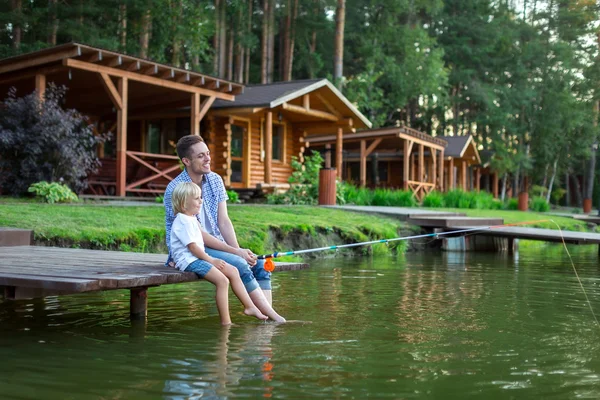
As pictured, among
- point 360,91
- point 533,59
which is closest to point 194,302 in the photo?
point 360,91

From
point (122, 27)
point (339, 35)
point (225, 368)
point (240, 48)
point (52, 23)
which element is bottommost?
point (225, 368)

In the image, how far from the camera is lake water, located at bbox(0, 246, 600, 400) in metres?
3.68

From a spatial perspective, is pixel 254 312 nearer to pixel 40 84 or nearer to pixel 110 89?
pixel 110 89

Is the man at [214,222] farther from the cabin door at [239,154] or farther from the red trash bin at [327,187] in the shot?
the cabin door at [239,154]

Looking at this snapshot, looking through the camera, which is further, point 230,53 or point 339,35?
point 230,53

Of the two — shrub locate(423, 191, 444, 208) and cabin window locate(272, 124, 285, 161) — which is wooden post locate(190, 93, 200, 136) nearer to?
cabin window locate(272, 124, 285, 161)

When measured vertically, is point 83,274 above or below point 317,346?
above

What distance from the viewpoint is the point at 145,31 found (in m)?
28.4

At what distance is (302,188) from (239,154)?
162 inches

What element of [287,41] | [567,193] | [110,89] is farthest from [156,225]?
[567,193]

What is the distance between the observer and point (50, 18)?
2689cm

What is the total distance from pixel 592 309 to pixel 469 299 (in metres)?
1.16

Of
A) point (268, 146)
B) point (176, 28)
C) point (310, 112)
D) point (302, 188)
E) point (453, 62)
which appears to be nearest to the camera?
point (302, 188)

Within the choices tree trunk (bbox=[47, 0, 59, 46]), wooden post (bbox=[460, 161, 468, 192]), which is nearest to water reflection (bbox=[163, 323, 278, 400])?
tree trunk (bbox=[47, 0, 59, 46])
